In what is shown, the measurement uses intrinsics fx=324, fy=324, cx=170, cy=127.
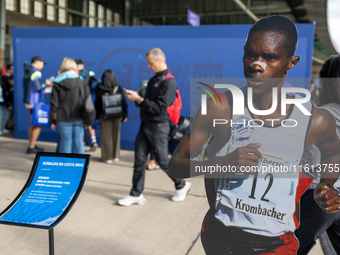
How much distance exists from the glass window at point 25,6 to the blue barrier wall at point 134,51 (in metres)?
15.1

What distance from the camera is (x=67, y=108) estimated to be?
4.72 meters

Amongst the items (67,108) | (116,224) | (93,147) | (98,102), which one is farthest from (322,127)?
(93,147)

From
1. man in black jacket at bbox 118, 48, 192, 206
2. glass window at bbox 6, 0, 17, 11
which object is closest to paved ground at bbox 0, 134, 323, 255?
man in black jacket at bbox 118, 48, 192, 206

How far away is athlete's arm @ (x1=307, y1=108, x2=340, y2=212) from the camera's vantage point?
1.47 metres

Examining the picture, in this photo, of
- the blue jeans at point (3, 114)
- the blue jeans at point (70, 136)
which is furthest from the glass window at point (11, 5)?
the blue jeans at point (70, 136)

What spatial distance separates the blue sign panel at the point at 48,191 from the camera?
6.64 feet

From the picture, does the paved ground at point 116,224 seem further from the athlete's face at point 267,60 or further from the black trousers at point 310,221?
the athlete's face at point 267,60

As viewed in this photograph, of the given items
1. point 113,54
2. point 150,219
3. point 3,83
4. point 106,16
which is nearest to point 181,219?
point 150,219

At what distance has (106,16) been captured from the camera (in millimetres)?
28469

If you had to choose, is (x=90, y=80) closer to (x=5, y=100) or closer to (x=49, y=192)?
(x=5, y=100)

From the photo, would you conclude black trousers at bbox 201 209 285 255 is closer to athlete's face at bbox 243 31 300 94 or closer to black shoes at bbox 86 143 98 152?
athlete's face at bbox 243 31 300 94

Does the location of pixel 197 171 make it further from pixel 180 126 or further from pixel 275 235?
pixel 180 126

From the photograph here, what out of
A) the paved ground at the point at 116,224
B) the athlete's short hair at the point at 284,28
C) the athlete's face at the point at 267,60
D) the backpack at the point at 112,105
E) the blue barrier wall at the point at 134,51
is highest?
the blue barrier wall at the point at 134,51

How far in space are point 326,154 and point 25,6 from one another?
2305 centimetres
